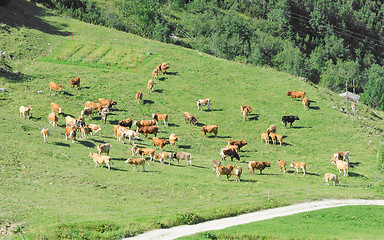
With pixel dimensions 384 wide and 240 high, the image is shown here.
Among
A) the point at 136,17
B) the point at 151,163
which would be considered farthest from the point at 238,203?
the point at 136,17

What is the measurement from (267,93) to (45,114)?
33.3 metres

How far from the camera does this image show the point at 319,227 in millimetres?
36781

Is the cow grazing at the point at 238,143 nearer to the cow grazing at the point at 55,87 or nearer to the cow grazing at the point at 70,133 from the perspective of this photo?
the cow grazing at the point at 70,133

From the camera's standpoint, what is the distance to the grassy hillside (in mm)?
35562

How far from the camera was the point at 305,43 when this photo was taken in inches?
6737

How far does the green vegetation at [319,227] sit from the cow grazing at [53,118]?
26520 millimetres

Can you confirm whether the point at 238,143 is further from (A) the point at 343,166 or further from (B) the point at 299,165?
(A) the point at 343,166

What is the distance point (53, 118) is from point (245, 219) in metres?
27.0

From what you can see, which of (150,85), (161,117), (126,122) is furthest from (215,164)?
(150,85)

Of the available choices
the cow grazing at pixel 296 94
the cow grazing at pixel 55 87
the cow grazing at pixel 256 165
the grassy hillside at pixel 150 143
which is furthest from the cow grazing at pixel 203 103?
the cow grazing at pixel 55 87

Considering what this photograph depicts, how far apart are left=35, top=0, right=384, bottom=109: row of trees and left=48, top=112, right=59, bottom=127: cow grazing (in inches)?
2132

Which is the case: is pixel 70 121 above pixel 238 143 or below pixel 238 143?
below

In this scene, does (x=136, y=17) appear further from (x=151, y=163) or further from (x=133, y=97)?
(x=151, y=163)

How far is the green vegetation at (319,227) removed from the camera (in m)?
34.5
